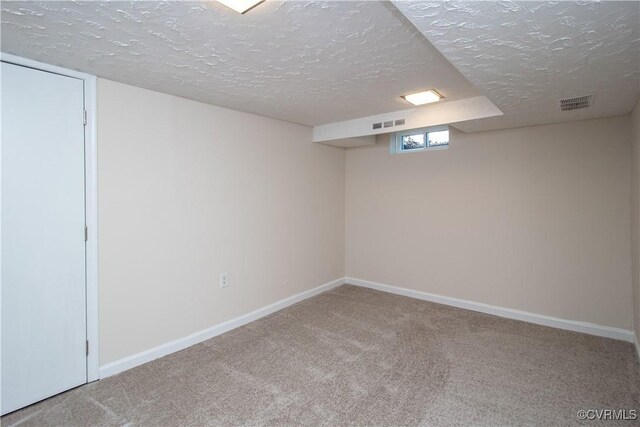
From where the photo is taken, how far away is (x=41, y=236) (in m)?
2.29

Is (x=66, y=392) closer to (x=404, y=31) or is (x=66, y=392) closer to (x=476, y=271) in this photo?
(x=404, y=31)

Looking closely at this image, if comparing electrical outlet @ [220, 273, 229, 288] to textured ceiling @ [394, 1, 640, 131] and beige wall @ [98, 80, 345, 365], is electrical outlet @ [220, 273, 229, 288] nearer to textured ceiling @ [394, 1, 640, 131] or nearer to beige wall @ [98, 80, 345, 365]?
beige wall @ [98, 80, 345, 365]

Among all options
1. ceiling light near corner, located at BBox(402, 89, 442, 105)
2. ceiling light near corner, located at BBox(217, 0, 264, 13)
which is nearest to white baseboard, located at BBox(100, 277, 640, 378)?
ceiling light near corner, located at BBox(402, 89, 442, 105)

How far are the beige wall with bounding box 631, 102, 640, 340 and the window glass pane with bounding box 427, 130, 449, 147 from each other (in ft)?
5.64

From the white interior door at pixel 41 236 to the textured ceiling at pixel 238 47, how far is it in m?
0.29

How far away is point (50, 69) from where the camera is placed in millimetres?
2289

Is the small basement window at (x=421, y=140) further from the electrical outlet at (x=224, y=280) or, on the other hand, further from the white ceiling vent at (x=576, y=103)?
the electrical outlet at (x=224, y=280)

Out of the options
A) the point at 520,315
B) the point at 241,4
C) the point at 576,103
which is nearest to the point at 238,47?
the point at 241,4

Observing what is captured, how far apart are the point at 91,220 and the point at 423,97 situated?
2.90 m

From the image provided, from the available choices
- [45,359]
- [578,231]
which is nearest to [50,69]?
[45,359]

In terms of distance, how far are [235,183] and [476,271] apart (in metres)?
2.97

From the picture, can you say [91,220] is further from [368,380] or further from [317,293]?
[317,293]

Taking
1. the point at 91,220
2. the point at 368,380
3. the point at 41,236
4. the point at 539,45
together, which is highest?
the point at 539,45

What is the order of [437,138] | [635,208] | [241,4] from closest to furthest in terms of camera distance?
[241,4] → [635,208] → [437,138]
